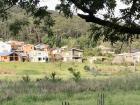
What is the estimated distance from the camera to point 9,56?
94688 millimetres

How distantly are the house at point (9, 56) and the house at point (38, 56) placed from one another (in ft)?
13.8

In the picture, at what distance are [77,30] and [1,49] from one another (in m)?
31.9

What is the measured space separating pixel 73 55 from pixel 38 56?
8.31 meters

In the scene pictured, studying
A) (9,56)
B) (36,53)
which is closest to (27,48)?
(36,53)

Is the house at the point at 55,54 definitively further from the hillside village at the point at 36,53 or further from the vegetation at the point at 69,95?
the vegetation at the point at 69,95

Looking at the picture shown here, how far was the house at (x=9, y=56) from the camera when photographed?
3637 inches

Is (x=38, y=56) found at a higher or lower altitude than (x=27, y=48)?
lower

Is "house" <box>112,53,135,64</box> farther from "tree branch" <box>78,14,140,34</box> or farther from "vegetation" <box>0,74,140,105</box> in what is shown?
"tree branch" <box>78,14,140,34</box>

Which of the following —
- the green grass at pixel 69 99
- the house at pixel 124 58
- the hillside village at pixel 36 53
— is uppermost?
the hillside village at pixel 36 53

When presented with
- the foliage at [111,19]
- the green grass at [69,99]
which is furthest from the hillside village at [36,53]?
the foliage at [111,19]

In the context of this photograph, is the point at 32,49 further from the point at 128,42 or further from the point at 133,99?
the point at 128,42

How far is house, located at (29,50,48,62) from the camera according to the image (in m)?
99.5

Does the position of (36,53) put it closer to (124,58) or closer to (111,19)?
(124,58)

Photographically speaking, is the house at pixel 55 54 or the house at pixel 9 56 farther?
the house at pixel 55 54
